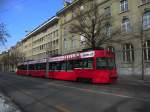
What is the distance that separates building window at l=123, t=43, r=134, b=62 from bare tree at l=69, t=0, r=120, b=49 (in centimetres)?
230

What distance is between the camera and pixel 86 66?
2586 centimetres

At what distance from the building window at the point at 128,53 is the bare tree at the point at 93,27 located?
2.30 metres

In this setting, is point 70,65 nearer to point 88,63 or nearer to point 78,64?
point 78,64

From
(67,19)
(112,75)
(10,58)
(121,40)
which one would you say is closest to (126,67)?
(121,40)

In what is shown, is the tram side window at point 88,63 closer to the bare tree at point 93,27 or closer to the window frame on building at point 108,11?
the bare tree at point 93,27

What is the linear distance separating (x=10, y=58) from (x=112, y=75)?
103 meters

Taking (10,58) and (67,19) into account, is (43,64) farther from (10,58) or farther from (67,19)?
(10,58)

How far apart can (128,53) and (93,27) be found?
226 inches

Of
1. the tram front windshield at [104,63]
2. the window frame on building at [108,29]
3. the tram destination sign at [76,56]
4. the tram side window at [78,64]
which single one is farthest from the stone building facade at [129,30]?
the tram front windshield at [104,63]

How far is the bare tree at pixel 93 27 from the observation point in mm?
40688

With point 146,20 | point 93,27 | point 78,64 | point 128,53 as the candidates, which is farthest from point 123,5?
point 78,64

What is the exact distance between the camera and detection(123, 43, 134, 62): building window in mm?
39938

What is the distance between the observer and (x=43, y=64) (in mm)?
40469

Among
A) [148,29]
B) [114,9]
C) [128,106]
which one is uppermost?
[114,9]
